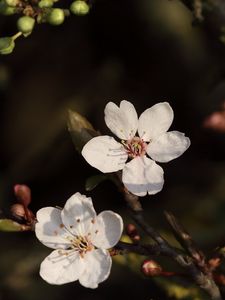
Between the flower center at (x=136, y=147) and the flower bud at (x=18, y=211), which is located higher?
the flower center at (x=136, y=147)

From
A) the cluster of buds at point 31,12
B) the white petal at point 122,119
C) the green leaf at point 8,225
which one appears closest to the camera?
the green leaf at point 8,225

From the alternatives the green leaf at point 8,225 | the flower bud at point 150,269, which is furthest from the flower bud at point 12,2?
the flower bud at point 150,269

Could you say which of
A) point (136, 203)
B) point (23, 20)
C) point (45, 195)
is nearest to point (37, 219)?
point (136, 203)

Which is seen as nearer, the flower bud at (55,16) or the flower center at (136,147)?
the flower bud at (55,16)

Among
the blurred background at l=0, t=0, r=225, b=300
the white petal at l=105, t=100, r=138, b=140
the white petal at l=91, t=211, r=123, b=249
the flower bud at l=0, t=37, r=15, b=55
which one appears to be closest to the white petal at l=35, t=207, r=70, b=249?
the white petal at l=91, t=211, r=123, b=249

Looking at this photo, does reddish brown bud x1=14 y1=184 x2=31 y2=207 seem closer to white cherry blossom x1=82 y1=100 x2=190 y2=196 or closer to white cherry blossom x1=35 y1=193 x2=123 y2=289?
white cherry blossom x1=35 y1=193 x2=123 y2=289

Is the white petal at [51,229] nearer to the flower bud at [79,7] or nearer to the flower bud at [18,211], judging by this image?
the flower bud at [18,211]
